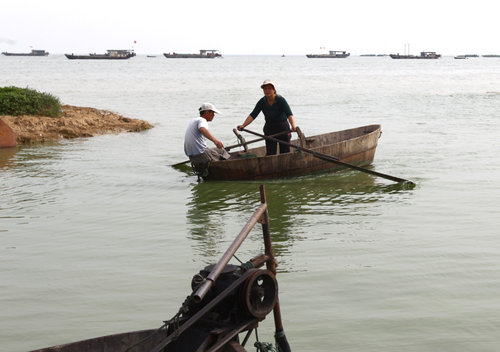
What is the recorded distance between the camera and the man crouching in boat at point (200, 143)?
11.4 metres

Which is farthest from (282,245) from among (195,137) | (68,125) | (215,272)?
(68,125)

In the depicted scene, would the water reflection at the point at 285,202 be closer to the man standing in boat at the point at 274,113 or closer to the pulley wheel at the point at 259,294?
the man standing in boat at the point at 274,113

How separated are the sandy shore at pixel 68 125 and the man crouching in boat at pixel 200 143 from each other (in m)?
8.35

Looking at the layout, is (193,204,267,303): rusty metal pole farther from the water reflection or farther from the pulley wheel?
the water reflection

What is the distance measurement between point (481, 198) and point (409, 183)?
1.46 metres

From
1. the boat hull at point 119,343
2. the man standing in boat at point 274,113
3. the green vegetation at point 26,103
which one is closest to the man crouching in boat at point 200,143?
the man standing in boat at point 274,113

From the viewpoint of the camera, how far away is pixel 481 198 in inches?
454

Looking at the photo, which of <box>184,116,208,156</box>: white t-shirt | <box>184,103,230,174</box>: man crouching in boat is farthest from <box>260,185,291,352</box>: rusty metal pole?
<box>184,116,208,156</box>: white t-shirt

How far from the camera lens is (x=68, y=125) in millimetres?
20797

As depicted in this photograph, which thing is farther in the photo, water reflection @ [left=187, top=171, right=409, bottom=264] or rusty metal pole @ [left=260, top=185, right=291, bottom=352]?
water reflection @ [left=187, top=171, right=409, bottom=264]

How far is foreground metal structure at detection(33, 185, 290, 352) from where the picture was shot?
391cm

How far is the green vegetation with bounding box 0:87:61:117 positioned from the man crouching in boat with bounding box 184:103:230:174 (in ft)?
34.1

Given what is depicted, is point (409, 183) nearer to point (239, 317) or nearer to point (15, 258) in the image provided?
point (15, 258)

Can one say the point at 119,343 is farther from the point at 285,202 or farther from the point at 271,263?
the point at 285,202
